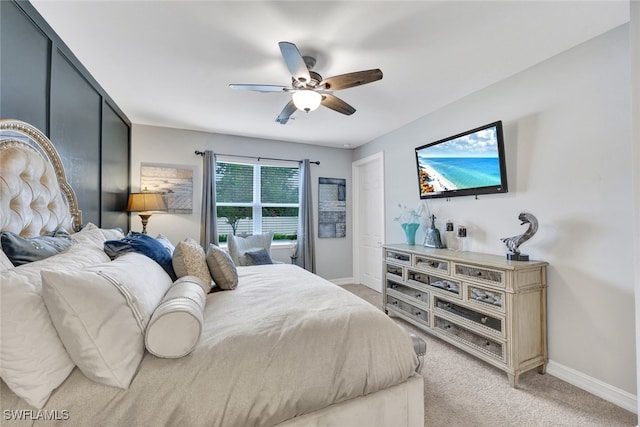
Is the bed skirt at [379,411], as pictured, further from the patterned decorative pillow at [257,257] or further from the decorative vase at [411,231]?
the patterned decorative pillow at [257,257]

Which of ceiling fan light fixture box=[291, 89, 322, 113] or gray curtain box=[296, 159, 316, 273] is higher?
ceiling fan light fixture box=[291, 89, 322, 113]

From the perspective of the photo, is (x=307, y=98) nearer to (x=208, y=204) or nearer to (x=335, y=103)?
(x=335, y=103)

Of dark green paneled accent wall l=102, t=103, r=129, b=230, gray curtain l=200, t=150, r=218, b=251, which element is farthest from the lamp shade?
gray curtain l=200, t=150, r=218, b=251

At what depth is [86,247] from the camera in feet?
4.73

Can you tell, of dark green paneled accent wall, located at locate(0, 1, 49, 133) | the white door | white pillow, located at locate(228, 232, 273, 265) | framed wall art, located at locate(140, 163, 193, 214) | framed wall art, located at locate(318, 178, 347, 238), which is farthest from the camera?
framed wall art, located at locate(318, 178, 347, 238)

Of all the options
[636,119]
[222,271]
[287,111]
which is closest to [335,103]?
[287,111]

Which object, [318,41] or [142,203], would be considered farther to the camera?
[142,203]

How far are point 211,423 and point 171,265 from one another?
1.13 meters

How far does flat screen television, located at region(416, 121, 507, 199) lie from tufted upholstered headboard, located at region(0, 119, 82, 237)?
324 cm

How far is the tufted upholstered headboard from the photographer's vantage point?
1.26 meters

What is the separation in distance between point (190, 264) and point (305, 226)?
8.57 feet

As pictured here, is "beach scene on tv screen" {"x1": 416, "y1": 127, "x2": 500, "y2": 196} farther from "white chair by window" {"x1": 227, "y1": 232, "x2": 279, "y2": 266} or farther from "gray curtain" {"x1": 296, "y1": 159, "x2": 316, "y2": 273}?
"white chair by window" {"x1": 227, "y1": 232, "x2": 279, "y2": 266}

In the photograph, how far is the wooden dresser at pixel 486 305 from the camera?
1.93 meters

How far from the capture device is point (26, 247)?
1.16 m
